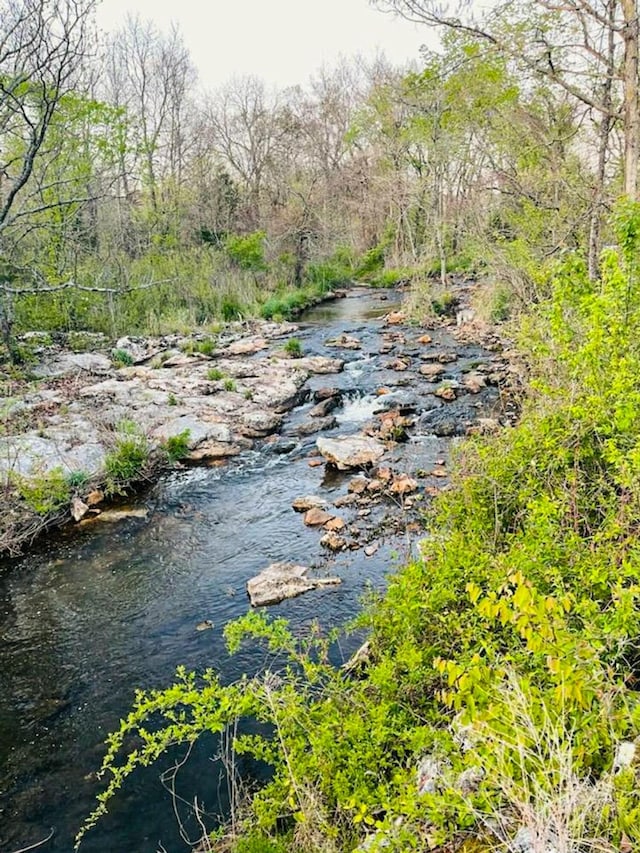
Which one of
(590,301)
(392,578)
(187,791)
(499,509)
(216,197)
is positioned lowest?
(187,791)

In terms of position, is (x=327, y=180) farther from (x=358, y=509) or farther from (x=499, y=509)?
(x=499, y=509)

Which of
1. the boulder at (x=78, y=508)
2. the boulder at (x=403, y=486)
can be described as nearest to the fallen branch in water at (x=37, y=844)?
the boulder at (x=78, y=508)

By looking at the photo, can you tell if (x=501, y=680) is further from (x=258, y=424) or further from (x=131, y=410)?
(x=131, y=410)

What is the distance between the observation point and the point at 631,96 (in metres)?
5.70

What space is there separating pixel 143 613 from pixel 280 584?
141cm

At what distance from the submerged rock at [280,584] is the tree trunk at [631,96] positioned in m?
5.08

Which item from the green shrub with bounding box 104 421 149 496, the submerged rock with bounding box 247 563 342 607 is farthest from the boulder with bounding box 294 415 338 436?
the submerged rock with bounding box 247 563 342 607

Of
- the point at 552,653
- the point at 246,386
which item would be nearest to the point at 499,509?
the point at 552,653

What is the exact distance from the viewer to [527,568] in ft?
9.30

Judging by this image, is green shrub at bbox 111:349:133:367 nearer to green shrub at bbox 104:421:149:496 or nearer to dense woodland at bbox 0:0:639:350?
dense woodland at bbox 0:0:639:350

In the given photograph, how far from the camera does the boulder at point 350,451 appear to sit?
8.05m

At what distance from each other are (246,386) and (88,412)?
11.4 ft

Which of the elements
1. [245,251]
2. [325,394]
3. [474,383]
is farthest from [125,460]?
[245,251]

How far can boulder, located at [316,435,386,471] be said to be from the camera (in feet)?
26.4
